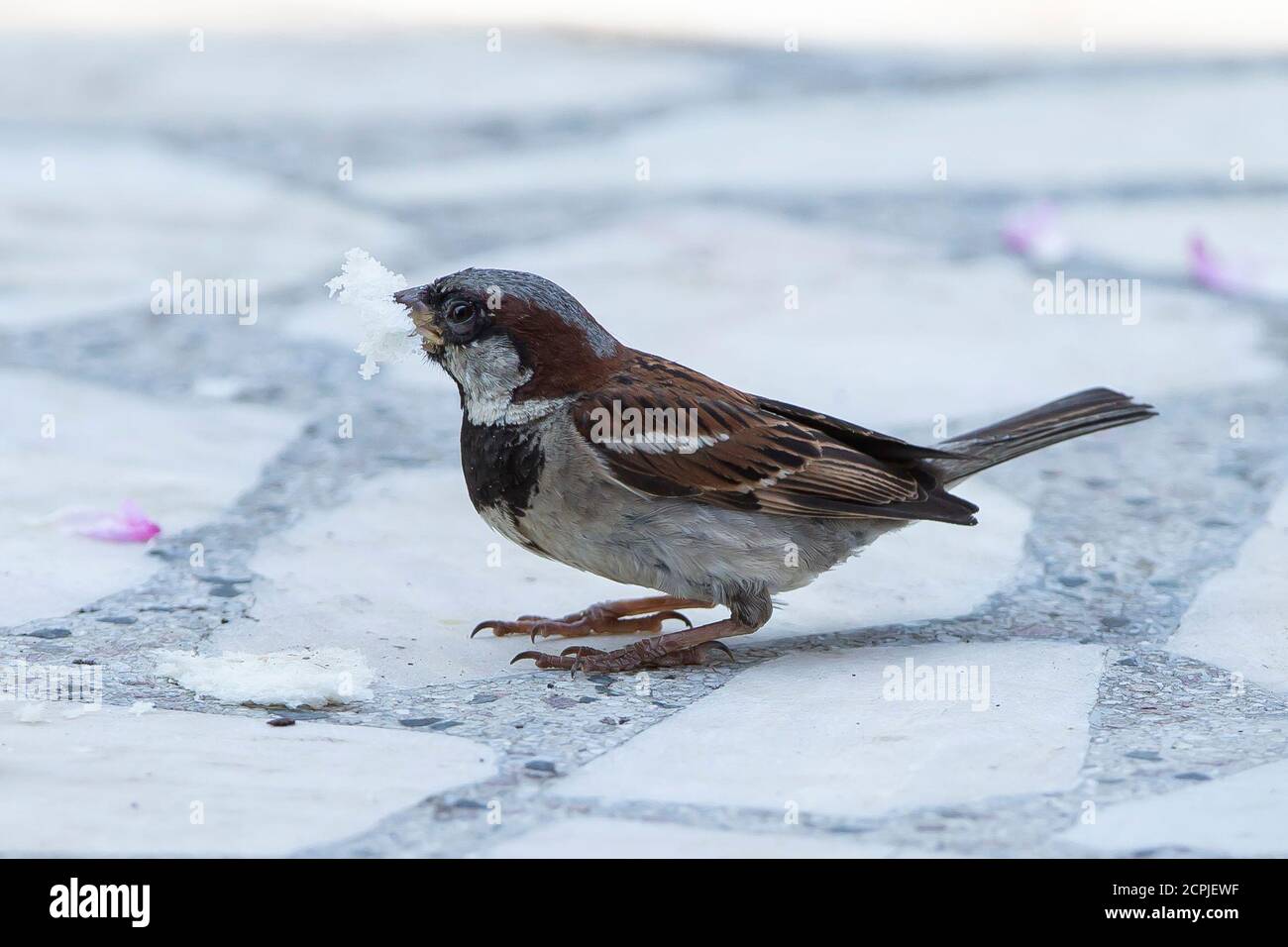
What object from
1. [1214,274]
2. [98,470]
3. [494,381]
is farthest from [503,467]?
[1214,274]

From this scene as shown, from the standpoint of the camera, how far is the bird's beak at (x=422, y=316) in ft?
10.8

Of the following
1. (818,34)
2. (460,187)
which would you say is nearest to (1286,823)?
(460,187)

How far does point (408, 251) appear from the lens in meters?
5.27

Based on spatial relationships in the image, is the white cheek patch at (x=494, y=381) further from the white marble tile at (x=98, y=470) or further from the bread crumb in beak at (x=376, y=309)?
the white marble tile at (x=98, y=470)

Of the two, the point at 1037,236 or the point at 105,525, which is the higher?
the point at 1037,236

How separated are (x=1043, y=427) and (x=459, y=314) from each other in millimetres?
1226

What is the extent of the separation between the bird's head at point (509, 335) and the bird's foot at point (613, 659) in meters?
0.49

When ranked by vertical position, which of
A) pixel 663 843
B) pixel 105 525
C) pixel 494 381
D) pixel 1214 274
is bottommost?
pixel 663 843

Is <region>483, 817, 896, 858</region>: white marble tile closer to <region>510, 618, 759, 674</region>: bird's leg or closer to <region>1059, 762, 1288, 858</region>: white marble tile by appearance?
<region>1059, 762, 1288, 858</region>: white marble tile

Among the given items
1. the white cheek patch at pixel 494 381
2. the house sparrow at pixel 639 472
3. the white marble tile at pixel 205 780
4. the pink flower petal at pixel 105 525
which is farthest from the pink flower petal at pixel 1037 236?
the white marble tile at pixel 205 780

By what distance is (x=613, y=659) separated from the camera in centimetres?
306

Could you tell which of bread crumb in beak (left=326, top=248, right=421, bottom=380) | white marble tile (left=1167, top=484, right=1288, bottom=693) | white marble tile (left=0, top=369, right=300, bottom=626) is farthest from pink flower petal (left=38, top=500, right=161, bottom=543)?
white marble tile (left=1167, top=484, right=1288, bottom=693)

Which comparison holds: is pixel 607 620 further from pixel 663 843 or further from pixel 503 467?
pixel 663 843

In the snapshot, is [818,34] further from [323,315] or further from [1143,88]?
[323,315]
